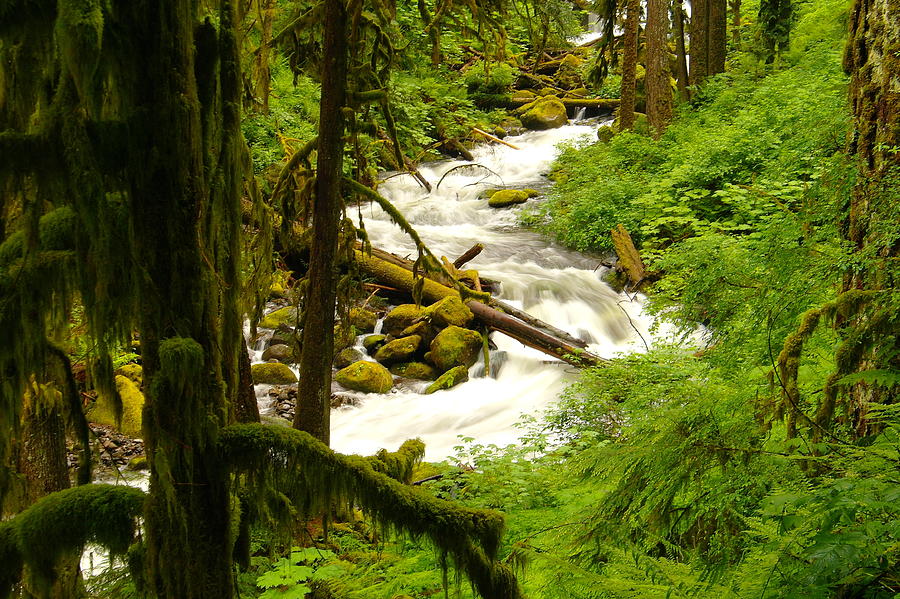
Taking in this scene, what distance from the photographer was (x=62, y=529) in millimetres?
1775

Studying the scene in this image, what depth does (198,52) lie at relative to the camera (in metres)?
1.90

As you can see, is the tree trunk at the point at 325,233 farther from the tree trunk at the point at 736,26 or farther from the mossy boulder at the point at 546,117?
the tree trunk at the point at 736,26

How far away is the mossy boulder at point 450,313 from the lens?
36.4 feet

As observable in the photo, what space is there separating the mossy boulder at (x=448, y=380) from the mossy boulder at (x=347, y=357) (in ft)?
5.52

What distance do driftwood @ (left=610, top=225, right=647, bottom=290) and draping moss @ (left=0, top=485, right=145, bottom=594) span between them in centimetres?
1124

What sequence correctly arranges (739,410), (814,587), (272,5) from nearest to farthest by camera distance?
1. (814,587)
2. (739,410)
3. (272,5)

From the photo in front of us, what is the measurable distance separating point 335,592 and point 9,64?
347cm

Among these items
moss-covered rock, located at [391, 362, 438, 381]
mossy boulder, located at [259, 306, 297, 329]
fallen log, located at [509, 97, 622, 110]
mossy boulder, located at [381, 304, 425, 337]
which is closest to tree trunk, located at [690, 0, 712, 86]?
fallen log, located at [509, 97, 622, 110]

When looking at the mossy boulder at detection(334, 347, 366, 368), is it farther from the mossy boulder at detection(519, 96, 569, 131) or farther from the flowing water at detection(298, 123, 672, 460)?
the mossy boulder at detection(519, 96, 569, 131)

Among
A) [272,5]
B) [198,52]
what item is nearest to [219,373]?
[198,52]

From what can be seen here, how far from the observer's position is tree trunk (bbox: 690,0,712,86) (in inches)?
658

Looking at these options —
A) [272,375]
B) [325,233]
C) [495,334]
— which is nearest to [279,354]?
[272,375]

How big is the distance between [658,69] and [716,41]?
11.5 ft

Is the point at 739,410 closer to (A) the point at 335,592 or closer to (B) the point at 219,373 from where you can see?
(B) the point at 219,373
